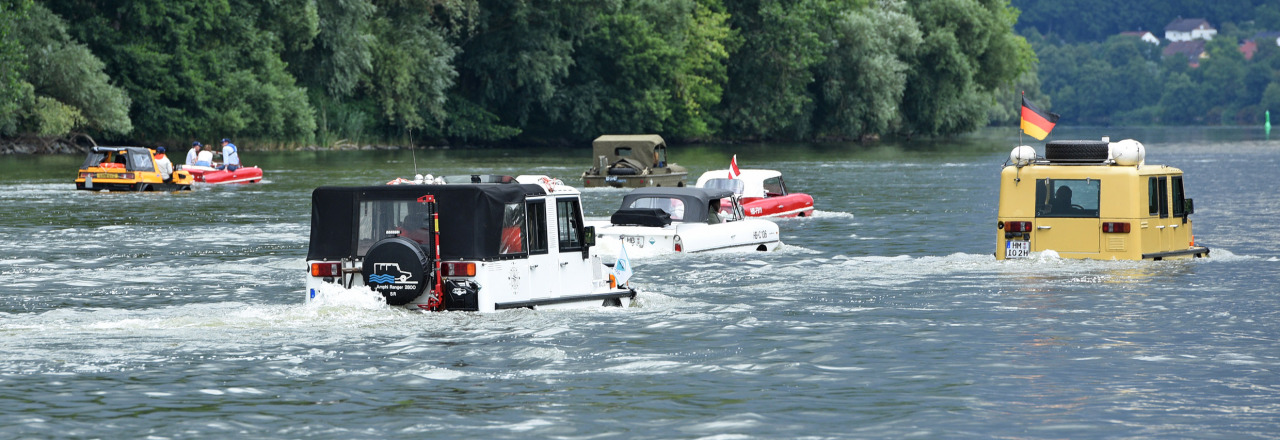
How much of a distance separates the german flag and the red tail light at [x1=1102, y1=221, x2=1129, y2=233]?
179 cm

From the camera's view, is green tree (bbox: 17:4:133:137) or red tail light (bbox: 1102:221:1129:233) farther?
green tree (bbox: 17:4:133:137)

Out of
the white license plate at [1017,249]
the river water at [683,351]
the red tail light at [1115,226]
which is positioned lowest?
the river water at [683,351]

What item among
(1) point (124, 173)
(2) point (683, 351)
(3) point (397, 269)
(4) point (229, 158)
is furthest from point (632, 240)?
(4) point (229, 158)

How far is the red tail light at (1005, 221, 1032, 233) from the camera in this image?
22.9 meters

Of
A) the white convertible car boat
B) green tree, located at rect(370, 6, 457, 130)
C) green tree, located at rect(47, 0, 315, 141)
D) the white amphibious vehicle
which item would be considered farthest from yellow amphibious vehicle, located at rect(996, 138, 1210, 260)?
green tree, located at rect(370, 6, 457, 130)

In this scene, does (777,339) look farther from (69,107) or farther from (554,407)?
(69,107)

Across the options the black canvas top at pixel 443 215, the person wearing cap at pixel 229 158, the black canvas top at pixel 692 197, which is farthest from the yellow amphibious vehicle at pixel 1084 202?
the person wearing cap at pixel 229 158

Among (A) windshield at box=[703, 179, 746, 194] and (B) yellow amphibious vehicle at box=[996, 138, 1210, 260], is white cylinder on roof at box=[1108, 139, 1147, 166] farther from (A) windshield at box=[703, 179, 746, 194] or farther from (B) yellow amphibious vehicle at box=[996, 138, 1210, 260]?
(A) windshield at box=[703, 179, 746, 194]

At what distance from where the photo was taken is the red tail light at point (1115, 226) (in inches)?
888

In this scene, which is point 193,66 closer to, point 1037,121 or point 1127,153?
point 1037,121

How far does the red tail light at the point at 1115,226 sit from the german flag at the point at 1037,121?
1794 mm

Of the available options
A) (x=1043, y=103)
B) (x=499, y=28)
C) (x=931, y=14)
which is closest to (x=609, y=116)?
(x=499, y=28)

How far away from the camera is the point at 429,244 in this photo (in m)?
16.3

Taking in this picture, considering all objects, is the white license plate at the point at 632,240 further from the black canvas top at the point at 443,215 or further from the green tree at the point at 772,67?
the green tree at the point at 772,67
